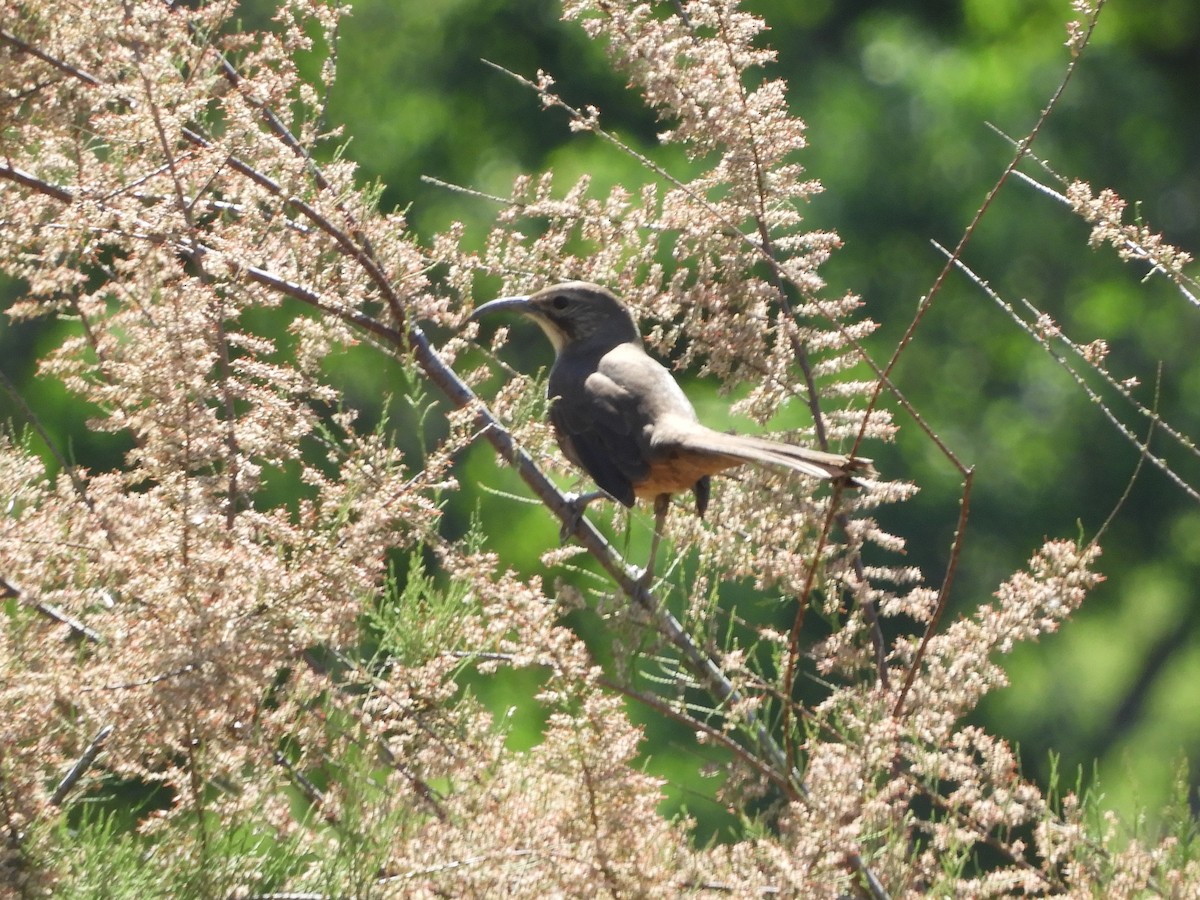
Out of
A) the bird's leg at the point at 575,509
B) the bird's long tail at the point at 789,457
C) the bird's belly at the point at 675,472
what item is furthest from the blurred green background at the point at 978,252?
the bird's long tail at the point at 789,457

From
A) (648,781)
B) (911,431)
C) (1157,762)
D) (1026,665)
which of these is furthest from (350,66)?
(648,781)

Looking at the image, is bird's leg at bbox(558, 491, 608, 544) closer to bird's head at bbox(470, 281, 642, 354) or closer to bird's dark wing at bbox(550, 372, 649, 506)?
bird's dark wing at bbox(550, 372, 649, 506)

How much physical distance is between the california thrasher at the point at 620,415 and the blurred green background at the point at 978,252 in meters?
3.08

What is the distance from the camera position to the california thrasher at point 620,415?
325 cm

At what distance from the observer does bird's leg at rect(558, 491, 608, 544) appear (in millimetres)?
2796

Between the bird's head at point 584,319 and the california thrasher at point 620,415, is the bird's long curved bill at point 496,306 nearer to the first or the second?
the california thrasher at point 620,415

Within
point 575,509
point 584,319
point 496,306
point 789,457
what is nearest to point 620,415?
point 584,319

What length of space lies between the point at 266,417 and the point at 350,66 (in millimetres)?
7416

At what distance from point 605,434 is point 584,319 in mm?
716

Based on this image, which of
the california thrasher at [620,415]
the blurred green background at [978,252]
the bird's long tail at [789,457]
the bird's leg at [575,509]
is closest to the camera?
the bird's long tail at [789,457]

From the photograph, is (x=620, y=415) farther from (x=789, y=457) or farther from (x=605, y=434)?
(x=789, y=457)

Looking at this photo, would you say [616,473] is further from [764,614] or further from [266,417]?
[764,614]

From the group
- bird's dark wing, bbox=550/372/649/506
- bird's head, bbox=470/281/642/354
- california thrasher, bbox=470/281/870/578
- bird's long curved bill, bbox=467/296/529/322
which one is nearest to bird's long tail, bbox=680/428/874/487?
california thrasher, bbox=470/281/870/578

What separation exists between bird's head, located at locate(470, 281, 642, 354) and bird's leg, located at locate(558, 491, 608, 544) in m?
1.10
